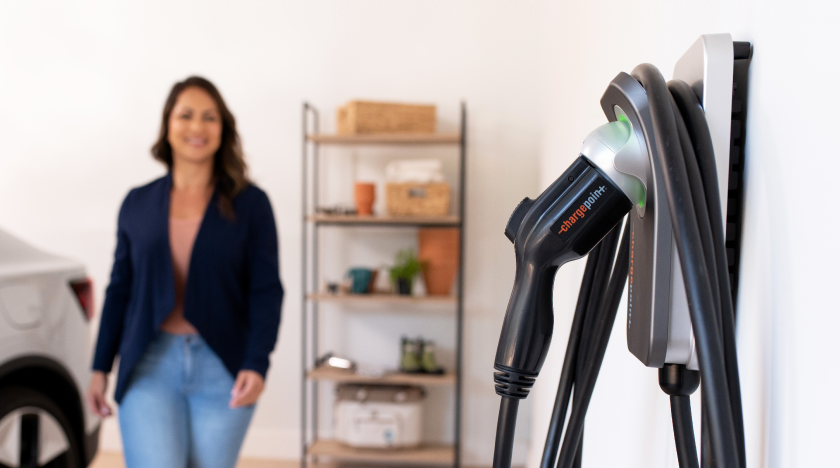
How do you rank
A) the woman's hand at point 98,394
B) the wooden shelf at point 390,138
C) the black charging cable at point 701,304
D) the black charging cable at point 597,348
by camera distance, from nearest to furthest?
the black charging cable at point 701,304, the black charging cable at point 597,348, the woman's hand at point 98,394, the wooden shelf at point 390,138

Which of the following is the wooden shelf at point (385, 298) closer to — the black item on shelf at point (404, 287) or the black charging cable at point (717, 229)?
the black item on shelf at point (404, 287)

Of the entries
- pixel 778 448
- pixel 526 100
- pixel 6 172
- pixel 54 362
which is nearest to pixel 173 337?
pixel 54 362

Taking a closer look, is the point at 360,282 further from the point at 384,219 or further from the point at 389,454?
the point at 389,454

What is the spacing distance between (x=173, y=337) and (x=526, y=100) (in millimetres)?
1820

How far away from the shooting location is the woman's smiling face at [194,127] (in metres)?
1.55

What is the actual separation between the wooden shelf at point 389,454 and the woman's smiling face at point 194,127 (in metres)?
1.45

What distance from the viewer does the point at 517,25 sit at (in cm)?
256

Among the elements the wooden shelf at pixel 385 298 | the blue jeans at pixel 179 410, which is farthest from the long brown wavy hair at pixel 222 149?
the wooden shelf at pixel 385 298

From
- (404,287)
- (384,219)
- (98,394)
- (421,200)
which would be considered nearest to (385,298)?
(404,287)

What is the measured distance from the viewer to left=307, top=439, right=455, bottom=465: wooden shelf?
247 cm

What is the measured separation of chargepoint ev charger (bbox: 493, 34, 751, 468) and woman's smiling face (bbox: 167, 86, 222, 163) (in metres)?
1.39

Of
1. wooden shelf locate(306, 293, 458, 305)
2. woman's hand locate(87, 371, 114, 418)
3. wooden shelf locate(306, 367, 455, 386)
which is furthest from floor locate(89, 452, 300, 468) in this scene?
woman's hand locate(87, 371, 114, 418)

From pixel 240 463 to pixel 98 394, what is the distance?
4.28 feet

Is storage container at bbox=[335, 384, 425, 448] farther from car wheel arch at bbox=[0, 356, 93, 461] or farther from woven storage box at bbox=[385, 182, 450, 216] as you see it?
car wheel arch at bbox=[0, 356, 93, 461]
